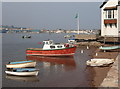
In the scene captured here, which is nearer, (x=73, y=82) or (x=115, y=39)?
(x=73, y=82)

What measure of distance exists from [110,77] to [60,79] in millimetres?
5939

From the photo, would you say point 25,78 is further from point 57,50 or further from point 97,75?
point 57,50

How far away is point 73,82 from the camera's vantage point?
2216 cm

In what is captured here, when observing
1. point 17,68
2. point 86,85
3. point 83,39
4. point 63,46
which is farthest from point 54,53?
point 83,39

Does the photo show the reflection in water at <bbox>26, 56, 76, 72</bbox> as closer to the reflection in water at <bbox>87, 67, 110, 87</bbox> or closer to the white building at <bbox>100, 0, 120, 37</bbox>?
the reflection in water at <bbox>87, 67, 110, 87</bbox>

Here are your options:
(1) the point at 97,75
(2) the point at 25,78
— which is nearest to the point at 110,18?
(1) the point at 97,75

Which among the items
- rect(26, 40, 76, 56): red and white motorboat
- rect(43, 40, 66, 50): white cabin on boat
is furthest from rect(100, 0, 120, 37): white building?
rect(43, 40, 66, 50): white cabin on boat

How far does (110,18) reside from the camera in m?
52.0

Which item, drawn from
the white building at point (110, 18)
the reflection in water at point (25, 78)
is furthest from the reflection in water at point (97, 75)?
the white building at point (110, 18)

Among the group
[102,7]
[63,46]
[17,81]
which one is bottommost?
[17,81]

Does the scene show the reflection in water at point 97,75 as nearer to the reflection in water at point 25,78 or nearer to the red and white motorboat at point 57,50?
the reflection in water at point 25,78

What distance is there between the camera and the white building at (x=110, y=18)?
50.8 m

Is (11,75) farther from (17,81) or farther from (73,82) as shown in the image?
(73,82)

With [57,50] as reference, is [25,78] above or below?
below
